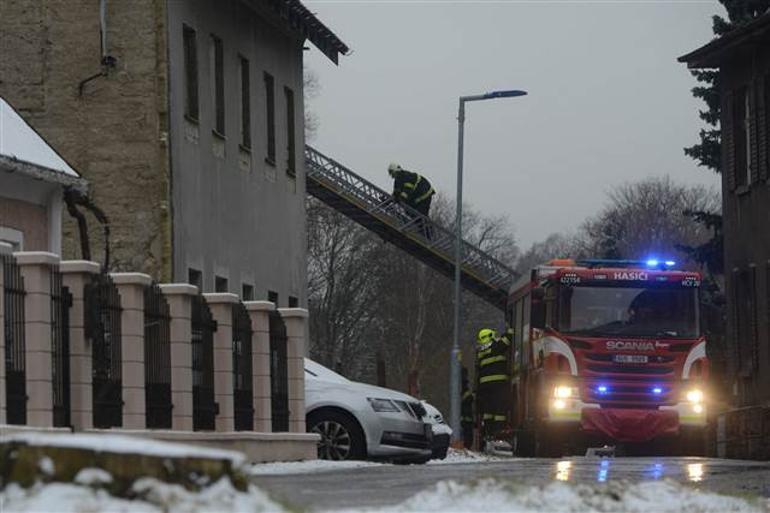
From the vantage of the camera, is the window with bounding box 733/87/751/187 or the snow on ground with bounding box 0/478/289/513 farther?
the window with bounding box 733/87/751/187

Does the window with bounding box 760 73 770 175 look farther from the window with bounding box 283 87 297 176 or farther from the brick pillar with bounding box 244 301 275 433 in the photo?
the brick pillar with bounding box 244 301 275 433

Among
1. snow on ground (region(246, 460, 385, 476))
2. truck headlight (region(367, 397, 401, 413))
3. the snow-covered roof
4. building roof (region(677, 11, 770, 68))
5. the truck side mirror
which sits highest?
building roof (region(677, 11, 770, 68))

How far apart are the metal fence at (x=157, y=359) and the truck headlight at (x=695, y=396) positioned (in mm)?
11973

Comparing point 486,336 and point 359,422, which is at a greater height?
point 486,336

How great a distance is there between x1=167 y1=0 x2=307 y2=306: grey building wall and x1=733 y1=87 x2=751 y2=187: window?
27.4 ft

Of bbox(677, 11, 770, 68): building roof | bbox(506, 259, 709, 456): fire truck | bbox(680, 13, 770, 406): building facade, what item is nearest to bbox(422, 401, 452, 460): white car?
bbox(506, 259, 709, 456): fire truck

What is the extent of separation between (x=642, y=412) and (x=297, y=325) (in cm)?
794

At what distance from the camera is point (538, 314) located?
32031 mm

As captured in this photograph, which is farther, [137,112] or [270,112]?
[270,112]

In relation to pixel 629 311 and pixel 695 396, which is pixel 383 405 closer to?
pixel 629 311

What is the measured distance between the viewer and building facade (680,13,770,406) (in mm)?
39906

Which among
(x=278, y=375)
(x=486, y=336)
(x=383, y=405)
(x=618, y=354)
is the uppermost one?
(x=486, y=336)

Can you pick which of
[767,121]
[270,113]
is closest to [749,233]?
[767,121]

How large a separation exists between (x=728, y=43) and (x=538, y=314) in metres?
10.2
